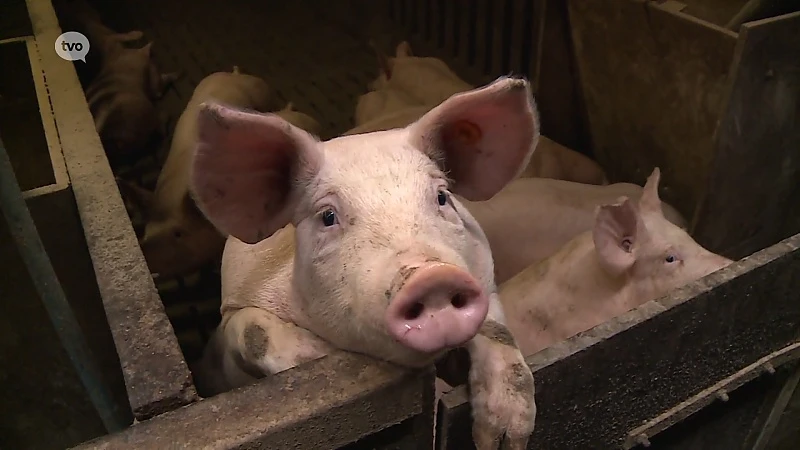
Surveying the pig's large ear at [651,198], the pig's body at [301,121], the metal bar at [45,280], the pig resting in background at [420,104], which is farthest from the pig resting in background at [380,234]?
the pig's body at [301,121]

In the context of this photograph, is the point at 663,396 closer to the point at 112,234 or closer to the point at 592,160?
the point at 112,234

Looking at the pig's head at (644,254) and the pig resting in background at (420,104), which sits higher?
the pig's head at (644,254)

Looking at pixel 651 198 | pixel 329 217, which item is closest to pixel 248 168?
pixel 329 217

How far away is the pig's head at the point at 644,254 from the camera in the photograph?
55.4 inches

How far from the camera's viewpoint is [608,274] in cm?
148

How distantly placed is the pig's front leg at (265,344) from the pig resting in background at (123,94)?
1.63 m

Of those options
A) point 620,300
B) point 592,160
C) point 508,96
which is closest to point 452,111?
point 508,96

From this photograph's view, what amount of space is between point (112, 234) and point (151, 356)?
311 mm

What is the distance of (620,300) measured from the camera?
57.2 inches

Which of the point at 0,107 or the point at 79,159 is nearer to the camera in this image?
the point at 79,159

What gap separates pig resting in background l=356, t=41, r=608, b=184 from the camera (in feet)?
6.89

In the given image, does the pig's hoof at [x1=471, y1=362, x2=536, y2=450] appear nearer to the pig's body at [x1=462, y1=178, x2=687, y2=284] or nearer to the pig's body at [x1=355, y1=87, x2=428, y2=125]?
the pig's body at [x1=462, y1=178, x2=687, y2=284]

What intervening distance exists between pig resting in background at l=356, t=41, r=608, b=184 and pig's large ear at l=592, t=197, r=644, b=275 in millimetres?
664

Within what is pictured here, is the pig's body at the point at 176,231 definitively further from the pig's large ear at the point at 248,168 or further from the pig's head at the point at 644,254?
the pig's head at the point at 644,254
